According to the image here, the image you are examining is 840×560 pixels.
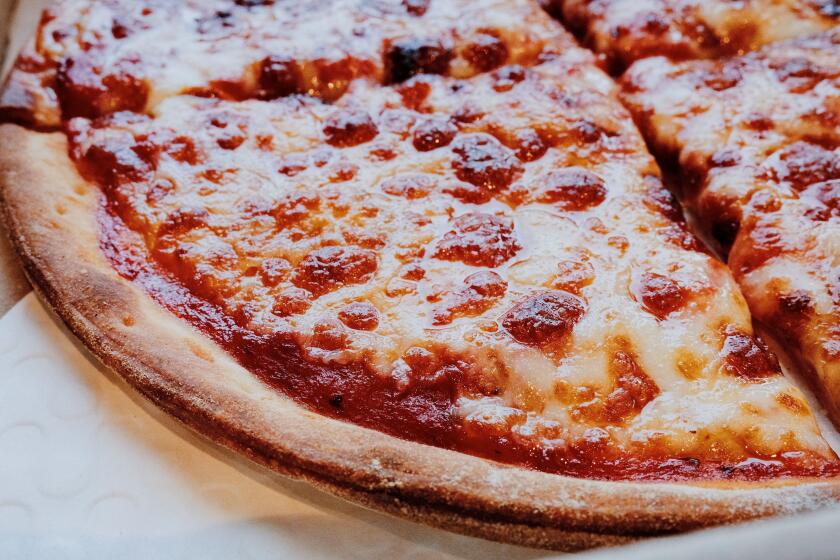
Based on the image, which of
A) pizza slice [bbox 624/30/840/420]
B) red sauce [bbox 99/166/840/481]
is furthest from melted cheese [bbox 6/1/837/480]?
pizza slice [bbox 624/30/840/420]

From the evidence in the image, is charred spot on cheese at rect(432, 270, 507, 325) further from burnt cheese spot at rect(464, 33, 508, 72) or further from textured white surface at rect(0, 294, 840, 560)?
burnt cheese spot at rect(464, 33, 508, 72)

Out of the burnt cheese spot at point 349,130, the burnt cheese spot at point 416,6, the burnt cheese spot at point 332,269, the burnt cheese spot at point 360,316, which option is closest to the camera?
the burnt cheese spot at point 360,316

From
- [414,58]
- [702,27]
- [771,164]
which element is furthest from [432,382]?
[702,27]

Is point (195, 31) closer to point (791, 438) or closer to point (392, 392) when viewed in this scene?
point (392, 392)

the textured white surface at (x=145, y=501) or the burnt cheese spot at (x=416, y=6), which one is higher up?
the burnt cheese spot at (x=416, y=6)

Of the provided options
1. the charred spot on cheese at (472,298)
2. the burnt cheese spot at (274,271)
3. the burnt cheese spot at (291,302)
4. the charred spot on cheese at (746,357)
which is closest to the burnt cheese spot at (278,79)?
the burnt cheese spot at (274,271)

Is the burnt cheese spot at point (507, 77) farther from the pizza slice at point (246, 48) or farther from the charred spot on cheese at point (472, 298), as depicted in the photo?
the charred spot on cheese at point (472, 298)

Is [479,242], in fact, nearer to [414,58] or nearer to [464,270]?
[464,270]

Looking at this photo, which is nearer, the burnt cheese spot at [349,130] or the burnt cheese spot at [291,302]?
the burnt cheese spot at [291,302]
